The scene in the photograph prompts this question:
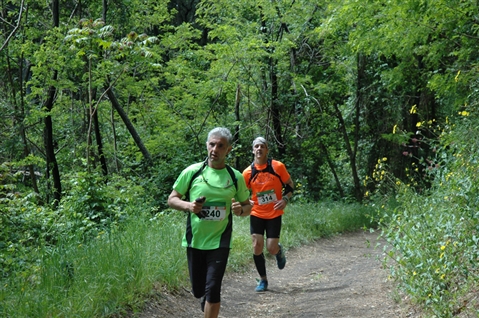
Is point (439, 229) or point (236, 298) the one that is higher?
point (439, 229)

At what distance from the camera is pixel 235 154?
55.7ft

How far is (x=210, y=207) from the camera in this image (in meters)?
5.06

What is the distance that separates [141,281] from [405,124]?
593 inches

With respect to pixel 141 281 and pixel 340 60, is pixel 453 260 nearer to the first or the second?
pixel 141 281

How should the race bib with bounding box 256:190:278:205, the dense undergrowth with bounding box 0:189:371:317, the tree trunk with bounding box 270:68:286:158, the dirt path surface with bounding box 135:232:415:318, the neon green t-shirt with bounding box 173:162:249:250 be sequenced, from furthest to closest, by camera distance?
the tree trunk with bounding box 270:68:286:158 → the race bib with bounding box 256:190:278:205 → the dirt path surface with bounding box 135:232:415:318 → the neon green t-shirt with bounding box 173:162:249:250 → the dense undergrowth with bounding box 0:189:371:317

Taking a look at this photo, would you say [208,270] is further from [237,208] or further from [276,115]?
[276,115]

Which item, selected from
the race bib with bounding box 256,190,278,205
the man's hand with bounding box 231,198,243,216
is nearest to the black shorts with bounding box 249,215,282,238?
the race bib with bounding box 256,190,278,205

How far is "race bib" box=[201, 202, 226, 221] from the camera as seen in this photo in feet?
16.6

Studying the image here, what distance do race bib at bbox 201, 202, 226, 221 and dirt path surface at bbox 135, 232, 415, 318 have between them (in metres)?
1.58

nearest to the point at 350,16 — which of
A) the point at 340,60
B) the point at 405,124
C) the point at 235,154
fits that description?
the point at 235,154

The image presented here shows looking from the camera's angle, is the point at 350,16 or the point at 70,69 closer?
the point at 350,16

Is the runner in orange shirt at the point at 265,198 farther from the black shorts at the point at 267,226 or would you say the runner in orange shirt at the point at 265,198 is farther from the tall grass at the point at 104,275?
the tall grass at the point at 104,275

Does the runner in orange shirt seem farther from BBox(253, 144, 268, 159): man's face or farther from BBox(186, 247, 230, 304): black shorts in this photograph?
BBox(186, 247, 230, 304): black shorts

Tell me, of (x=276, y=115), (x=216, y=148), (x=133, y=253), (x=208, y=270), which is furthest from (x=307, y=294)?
(x=276, y=115)
